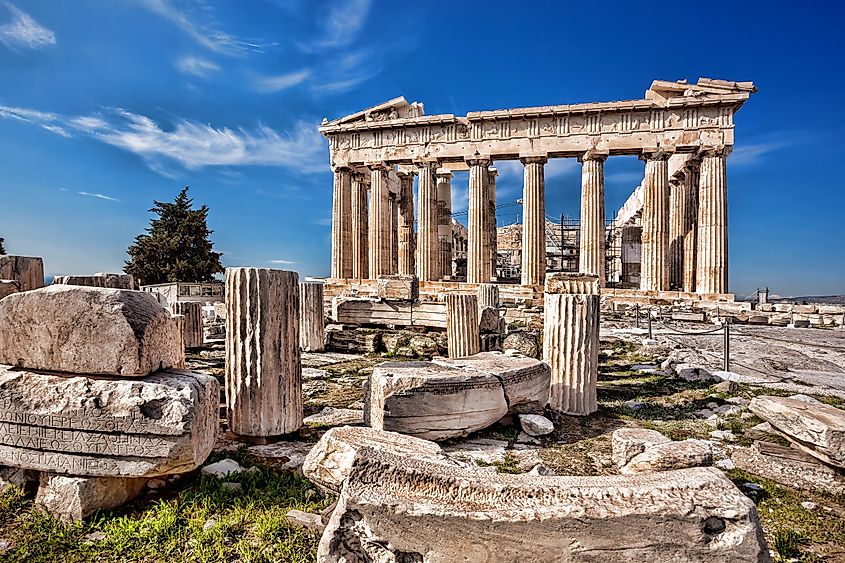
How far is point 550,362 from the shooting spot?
5551 millimetres

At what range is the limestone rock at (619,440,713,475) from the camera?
332 cm

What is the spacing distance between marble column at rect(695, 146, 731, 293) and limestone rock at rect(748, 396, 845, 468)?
15349 mm

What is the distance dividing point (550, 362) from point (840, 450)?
8.89 ft

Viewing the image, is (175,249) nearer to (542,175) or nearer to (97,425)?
(542,175)

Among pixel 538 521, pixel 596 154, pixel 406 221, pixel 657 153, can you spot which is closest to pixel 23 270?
pixel 538 521

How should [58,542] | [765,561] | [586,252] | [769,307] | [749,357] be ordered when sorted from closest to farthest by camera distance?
[765,561], [58,542], [749,357], [769,307], [586,252]

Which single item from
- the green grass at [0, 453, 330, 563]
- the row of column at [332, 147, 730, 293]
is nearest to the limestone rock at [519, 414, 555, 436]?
the green grass at [0, 453, 330, 563]

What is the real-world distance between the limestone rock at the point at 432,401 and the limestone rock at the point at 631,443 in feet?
4.06

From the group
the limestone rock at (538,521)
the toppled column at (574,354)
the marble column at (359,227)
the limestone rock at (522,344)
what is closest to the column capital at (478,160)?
the marble column at (359,227)

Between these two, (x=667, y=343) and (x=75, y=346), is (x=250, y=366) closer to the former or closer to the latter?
(x=75, y=346)

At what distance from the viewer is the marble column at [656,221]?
18.8 m

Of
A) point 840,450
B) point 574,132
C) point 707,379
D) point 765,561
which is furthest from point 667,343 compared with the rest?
point 574,132

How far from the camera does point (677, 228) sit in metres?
19.9

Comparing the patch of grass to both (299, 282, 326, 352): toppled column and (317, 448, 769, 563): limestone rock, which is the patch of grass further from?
(299, 282, 326, 352): toppled column
